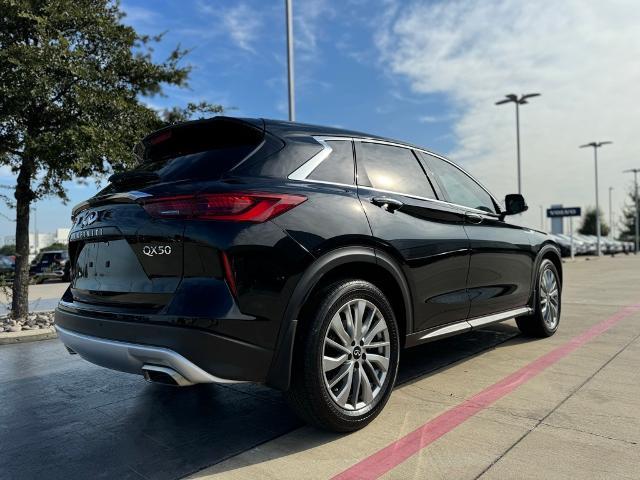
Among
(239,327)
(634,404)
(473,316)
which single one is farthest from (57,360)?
(634,404)

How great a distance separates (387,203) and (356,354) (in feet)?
3.26

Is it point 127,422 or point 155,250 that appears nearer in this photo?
point 155,250

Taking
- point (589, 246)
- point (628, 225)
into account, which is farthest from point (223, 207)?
point (628, 225)

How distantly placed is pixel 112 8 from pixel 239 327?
728 cm

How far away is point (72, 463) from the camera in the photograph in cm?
277

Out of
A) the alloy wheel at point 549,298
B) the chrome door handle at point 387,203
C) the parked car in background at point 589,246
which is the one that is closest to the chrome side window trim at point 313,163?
the chrome door handle at point 387,203

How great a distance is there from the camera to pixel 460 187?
175 inches

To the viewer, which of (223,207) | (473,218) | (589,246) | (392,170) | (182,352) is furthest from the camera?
(589,246)

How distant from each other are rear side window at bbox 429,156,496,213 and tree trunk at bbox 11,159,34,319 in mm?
5947

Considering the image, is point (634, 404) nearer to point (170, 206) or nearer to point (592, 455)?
point (592, 455)

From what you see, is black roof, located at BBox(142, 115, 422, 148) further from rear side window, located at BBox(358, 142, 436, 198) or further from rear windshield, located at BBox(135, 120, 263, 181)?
rear side window, located at BBox(358, 142, 436, 198)

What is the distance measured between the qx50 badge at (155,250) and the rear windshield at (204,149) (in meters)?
0.43

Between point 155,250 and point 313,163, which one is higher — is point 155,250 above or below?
below

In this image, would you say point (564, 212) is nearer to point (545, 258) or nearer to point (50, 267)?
point (50, 267)
